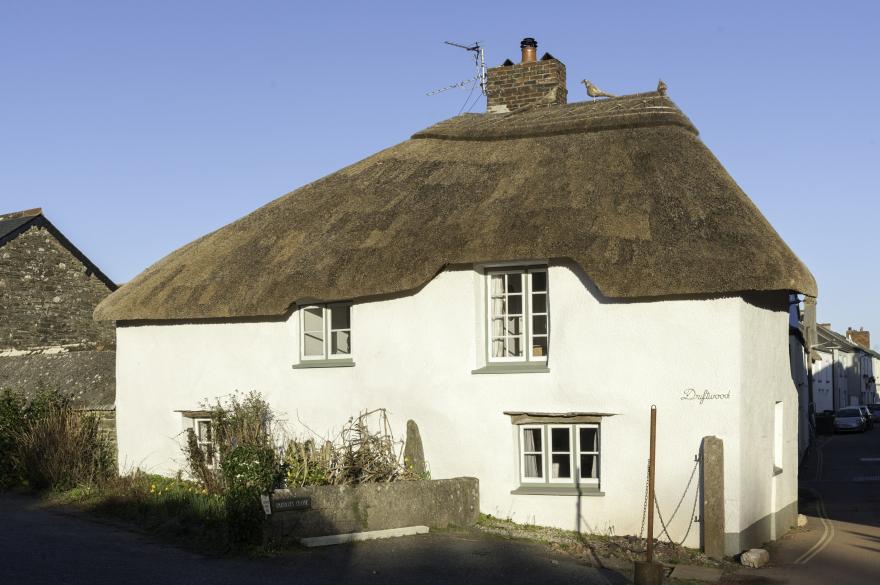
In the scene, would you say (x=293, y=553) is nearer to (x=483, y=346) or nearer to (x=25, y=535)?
(x=25, y=535)

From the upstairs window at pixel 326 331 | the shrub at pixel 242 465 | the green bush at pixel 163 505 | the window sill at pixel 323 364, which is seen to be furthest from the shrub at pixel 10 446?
the upstairs window at pixel 326 331

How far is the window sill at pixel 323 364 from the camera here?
50.1 ft

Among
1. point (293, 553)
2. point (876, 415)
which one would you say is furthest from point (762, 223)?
point (876, 415)

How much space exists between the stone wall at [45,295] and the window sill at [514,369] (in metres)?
13.7

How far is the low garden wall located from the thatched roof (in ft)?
9.39

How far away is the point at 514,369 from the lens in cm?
1412

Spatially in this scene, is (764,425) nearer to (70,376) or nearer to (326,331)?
(326,331)

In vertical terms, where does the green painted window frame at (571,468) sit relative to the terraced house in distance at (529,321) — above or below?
below

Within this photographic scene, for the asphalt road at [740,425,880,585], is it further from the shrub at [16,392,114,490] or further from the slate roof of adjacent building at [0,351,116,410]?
the slate roof of adjacent building at [0,351,116,410]

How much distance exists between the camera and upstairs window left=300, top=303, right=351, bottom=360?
1557 cm

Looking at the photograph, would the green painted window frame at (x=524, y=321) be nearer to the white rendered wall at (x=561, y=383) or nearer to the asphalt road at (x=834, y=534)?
the white rendered wall at (x=561, y=383)

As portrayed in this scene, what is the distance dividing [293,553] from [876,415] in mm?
53917

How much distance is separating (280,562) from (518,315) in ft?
16.2

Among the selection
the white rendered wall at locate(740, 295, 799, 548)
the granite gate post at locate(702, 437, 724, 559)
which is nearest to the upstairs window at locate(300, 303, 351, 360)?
the granite gate post at locate(702, 437, 724, 559)
